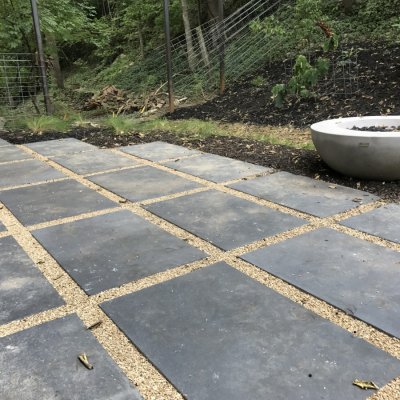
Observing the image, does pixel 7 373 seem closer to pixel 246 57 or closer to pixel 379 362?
pixel 379 362

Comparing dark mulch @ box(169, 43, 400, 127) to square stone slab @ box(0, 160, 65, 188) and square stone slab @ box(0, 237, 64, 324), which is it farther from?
square stone slab @ box(0, 237, 64, 324)

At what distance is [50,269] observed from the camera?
6.13 ft

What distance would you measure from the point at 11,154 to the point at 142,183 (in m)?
1.80

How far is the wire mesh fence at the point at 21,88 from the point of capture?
21.5 ft

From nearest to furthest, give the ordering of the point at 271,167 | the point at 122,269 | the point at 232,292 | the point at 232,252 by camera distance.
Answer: the point at 232,292, the point at 122,269, the point at 232,252, the point at 271,167

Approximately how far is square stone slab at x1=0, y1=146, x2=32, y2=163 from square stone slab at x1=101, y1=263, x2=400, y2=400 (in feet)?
9.47

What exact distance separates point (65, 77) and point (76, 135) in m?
11.1

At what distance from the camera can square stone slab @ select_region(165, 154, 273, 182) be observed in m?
3.31

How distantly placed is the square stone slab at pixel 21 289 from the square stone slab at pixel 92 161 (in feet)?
5.31

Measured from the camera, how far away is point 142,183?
316 centimetres

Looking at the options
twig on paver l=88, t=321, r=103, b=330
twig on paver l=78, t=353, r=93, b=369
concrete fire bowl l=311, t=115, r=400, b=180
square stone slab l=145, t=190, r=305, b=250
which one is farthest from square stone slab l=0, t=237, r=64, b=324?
concrete fire bowl l=311, t=115, r=400, b=180

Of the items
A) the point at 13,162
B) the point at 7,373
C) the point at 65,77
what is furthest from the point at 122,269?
the point at 65,77

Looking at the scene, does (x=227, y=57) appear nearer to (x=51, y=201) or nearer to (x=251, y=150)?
(x=251, y=150)

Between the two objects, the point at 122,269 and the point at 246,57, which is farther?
the point at 246,57
